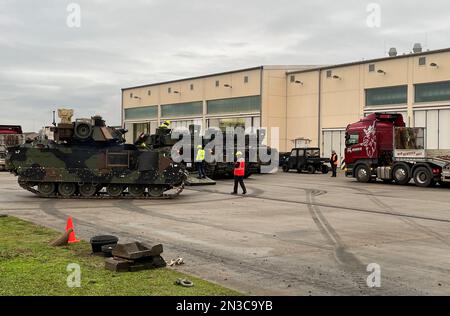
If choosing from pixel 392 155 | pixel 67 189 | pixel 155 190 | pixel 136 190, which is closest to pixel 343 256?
pixel 155 190

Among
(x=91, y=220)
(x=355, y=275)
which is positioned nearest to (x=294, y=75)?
(x=91, y=220)

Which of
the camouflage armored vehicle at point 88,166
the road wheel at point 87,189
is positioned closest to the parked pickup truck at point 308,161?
the camouflage armored vehicle at point 88,166

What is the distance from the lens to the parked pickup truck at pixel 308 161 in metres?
38.5

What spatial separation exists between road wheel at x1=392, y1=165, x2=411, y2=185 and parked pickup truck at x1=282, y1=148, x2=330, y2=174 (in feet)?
37.3

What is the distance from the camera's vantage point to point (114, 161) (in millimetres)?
19375

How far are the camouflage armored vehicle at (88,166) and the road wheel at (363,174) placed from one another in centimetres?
1247

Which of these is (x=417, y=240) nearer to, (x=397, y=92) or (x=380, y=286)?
Result: (x=380, y=286)

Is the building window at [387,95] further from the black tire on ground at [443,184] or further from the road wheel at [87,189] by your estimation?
the road wheel at [87,189]

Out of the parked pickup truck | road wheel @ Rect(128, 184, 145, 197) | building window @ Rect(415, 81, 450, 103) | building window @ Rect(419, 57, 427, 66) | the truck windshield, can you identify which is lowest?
road wheel @ Rect(128, 184, 145, 197)

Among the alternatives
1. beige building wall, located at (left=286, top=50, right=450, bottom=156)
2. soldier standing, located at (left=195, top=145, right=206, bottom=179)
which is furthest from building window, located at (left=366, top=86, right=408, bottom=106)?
soldier standing, located at (left=195, top=145, right=206, bottom=179)

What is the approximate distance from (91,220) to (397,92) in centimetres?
3062

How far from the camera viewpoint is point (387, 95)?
3956 cm

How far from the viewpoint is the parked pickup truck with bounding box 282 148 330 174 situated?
38.5 m

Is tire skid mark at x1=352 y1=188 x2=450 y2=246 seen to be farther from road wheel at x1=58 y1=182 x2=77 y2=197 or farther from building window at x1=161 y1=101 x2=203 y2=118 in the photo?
building window at x1=161 y1=101 x2=203 y2=118
